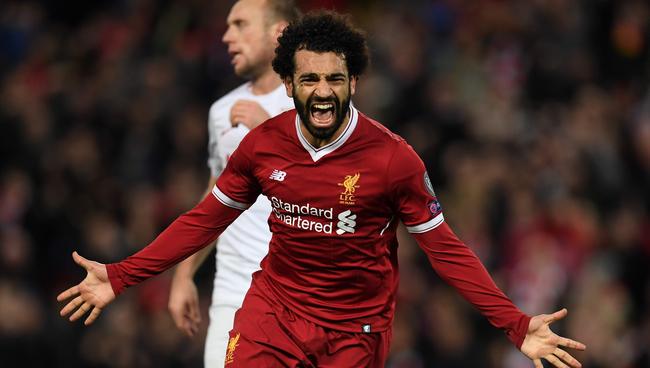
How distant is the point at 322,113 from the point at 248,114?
101 centimetres

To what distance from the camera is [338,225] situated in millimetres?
5113

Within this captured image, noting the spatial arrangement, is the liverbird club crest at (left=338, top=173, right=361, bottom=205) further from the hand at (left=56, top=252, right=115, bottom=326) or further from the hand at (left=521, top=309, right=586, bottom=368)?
the hand at (left=56, top=252, right=115, bottom=326)

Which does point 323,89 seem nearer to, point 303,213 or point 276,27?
point 303,213

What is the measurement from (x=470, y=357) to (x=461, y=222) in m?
1.57

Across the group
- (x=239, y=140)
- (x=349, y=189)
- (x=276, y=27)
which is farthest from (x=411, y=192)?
(x=276, y=27)

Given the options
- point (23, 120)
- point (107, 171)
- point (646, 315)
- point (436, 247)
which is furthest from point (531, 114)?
point (436, 247)

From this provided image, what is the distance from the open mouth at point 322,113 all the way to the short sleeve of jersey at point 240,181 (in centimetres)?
35

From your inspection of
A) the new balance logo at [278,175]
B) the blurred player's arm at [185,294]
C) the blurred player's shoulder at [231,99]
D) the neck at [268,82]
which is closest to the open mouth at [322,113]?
the new balance logo at [278,175]

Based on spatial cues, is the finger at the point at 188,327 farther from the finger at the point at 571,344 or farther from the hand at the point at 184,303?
the finger at the point at 571,344

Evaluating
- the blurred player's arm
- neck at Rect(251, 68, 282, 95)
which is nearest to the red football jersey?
neck at Rect(251, 68, 282, 95)

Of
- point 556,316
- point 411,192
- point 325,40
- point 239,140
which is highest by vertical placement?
point 325,40

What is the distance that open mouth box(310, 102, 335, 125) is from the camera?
4996 mm

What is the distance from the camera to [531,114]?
11734 mm

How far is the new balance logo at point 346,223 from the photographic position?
16.7ft
